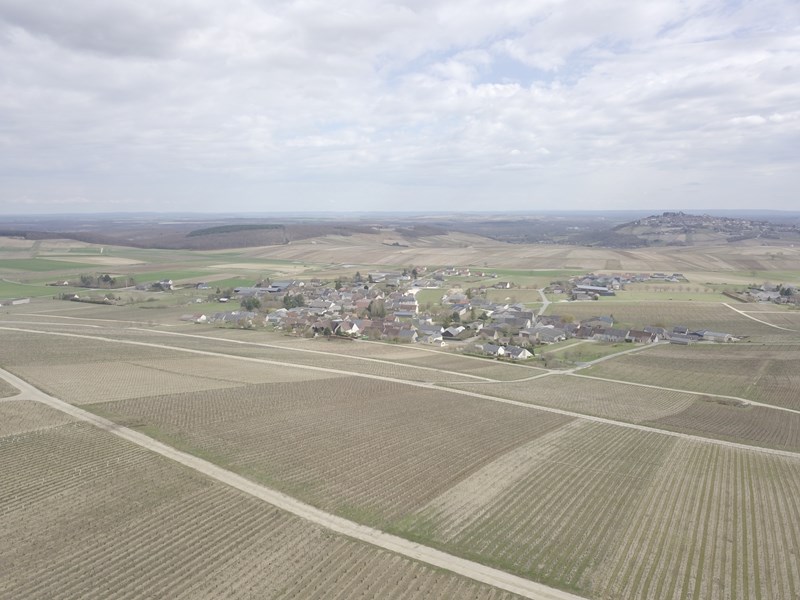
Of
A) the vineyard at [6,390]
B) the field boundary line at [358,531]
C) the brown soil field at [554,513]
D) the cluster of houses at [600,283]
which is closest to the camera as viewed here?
the field boundary line at [358,531]

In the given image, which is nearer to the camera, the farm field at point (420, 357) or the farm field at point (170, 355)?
the farm field at point (170, 355)

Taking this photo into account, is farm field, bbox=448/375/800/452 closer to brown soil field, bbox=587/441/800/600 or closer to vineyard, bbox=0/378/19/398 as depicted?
brown soil field, bbox=587/441/800/600

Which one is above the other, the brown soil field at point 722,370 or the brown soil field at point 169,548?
the brown soil field at point 169,548

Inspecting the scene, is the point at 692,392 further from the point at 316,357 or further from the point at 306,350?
the point at 306,350

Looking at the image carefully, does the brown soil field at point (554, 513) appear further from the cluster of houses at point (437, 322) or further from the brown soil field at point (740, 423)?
the cluster of houses at point (437, 322)

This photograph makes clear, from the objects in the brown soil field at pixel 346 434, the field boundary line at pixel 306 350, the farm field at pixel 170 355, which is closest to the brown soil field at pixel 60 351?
the farm field at pixel 170 355

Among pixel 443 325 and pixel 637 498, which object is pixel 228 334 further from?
pixel 637 498

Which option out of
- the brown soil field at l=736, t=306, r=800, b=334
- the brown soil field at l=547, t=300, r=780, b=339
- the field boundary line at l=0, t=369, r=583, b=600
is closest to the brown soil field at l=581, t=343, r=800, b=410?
the brown soil field at l=547, t=300, r=780, b=339
